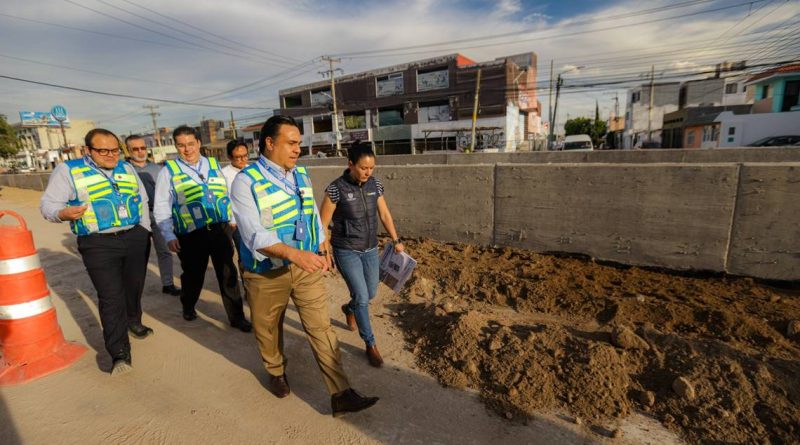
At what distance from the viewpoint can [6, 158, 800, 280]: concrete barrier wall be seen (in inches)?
151

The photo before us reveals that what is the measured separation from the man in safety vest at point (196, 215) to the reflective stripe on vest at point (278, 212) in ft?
4.96

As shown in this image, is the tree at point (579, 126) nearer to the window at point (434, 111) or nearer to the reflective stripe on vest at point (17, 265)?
the window at point (434, 111)

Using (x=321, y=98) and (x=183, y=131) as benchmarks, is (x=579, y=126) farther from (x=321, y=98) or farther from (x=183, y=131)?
(x=183, y=131)

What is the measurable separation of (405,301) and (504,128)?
32.3 metres

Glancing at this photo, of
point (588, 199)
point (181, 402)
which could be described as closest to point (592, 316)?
point (588, 199)

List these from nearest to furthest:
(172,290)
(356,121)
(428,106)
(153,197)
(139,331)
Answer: (139,331) → (172,290) → (153,197) → (428,106) → (356,121)

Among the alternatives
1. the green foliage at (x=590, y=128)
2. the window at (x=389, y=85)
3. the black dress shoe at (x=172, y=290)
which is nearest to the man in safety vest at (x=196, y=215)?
the black dress shoe at (x=172, y=290)

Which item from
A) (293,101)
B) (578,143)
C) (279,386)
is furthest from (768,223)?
(293,101)

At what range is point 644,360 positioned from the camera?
2773 mm

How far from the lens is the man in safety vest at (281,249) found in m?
2.26

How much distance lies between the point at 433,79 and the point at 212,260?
119 ft

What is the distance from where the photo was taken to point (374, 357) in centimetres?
312

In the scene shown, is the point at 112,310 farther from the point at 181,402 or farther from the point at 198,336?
the point at 181,402

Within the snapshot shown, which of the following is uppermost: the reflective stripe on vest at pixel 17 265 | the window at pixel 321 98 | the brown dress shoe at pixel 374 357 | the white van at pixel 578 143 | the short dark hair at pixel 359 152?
the window at pixel 321 98
